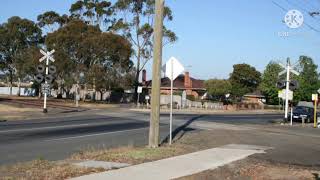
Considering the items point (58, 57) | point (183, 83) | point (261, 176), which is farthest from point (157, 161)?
point (183, 83)

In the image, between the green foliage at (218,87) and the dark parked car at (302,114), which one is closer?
the dark parked car at (302,114)

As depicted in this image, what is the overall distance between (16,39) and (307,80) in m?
60.3

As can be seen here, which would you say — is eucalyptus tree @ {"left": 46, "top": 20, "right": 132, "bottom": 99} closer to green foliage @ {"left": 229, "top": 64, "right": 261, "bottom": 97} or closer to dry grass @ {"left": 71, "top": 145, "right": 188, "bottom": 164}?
green foliage @ {"left": 229, "top": 64, "right": 261, "bottom": 97}

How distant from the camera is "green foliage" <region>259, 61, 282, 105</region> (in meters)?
102

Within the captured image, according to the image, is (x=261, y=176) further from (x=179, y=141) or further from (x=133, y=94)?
(x=133, y=94)

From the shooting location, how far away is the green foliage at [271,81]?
10224 centimetres

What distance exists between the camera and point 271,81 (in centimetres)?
10256

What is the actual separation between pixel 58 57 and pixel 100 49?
17.9 ft

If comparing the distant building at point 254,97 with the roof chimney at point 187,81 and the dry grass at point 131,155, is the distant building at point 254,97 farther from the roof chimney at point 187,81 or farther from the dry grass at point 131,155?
the dry grass at point 131,155

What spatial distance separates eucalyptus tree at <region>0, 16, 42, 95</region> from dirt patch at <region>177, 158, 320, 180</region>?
77.9 metres

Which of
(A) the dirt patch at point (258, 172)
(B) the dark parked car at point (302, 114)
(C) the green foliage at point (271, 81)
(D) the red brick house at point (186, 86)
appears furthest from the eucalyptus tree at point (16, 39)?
(A) the dirt patch at point (258, 172)

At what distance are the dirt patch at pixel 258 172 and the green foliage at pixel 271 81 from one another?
88972 millimetres

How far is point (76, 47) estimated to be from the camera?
70125mm

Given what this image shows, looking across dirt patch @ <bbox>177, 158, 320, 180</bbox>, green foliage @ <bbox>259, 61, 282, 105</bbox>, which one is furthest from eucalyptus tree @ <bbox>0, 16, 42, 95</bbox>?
dirt patch @ <bbox>177, 158, 320, 180</bbox>
